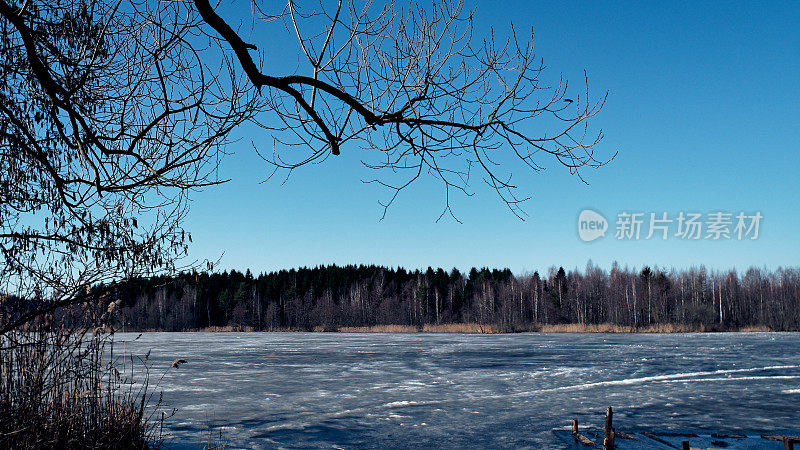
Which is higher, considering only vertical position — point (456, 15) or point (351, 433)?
point (456, 15)

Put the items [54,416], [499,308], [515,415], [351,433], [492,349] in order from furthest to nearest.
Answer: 1. [499,308]
2. [492,349]
3. [515,415]
4. [351,433]
5. [54,416]

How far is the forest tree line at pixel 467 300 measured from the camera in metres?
56.8

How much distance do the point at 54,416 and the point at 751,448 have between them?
8009 millimetres

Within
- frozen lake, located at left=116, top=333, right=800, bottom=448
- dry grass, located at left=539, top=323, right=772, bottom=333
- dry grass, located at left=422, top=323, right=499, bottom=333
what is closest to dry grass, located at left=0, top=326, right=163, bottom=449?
frozen lake, located at left=116, top=333, right=800, bottom=448

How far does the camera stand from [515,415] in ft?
31.4

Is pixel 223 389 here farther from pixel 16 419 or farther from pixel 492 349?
pixel 492 349

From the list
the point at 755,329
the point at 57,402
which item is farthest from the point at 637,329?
the point at 57,402

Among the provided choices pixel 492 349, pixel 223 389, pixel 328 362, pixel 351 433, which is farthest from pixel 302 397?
pixel 492 349

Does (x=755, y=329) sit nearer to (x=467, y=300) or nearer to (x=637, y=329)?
(x=637, y=329)

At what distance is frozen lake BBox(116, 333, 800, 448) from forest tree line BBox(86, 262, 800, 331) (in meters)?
32.7

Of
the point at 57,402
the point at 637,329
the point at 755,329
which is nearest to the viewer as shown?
the point at 57,402

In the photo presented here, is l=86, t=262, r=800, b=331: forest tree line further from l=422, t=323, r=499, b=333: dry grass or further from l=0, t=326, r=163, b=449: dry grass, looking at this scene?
l=0, t=326, r=163, b=449: dry grass

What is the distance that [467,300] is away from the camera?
7375 cm

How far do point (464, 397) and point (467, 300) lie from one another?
63.0 meters
